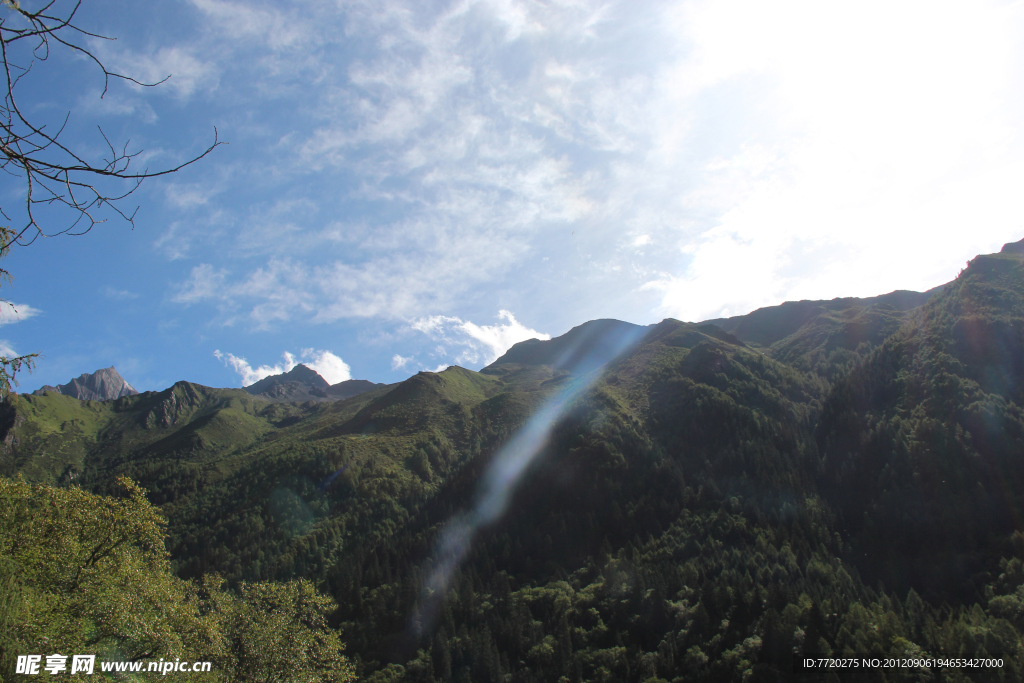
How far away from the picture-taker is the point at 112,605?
66.5ft

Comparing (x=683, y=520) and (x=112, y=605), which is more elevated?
(x=112, y=605)

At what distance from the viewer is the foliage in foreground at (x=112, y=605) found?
17.1 meters

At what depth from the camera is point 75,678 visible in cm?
1645

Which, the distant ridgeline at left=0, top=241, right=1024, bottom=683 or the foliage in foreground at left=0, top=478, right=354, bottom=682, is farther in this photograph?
the distant ridgeline at left=0, top=241, right=1024, bottom=683

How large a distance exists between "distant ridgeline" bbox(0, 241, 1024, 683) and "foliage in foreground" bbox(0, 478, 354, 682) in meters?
66.0

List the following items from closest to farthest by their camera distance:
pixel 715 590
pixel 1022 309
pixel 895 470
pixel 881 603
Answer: pixel 881 603 → pixel 715 590 → pixel 895 470 → pixel 1022 309

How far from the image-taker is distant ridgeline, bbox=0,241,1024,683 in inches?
3226

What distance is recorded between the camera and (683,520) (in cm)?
12512

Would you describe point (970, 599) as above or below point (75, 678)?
below

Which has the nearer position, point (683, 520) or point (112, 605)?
point (112, 605)

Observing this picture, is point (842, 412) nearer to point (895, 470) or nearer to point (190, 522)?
point (895, 470)

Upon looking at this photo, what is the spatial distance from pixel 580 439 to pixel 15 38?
162 metres

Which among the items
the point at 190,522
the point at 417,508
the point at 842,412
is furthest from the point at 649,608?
the point at 190,522

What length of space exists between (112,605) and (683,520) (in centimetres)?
12877
